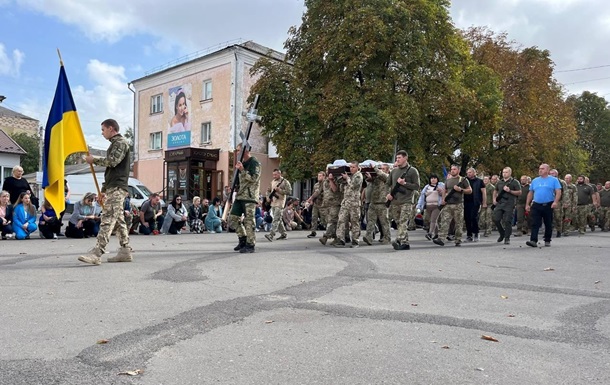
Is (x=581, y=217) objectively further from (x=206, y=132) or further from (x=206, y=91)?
(x=206, y=91)

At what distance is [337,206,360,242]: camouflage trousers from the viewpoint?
11398 millimetres

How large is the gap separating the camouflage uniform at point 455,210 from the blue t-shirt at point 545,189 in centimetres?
161

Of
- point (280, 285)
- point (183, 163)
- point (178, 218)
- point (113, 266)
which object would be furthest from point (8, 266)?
point (183, 163)

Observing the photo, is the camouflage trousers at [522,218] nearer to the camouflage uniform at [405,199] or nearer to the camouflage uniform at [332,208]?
the camouflage uniform at [405,199]

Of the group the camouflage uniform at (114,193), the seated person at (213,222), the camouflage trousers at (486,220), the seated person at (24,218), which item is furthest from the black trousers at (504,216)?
the seated person at (24,218)

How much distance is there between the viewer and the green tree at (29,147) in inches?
2239

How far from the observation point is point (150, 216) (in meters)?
16.0

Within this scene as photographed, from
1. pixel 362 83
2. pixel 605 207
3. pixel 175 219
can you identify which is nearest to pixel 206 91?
pixel 362 83

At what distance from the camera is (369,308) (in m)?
5.17

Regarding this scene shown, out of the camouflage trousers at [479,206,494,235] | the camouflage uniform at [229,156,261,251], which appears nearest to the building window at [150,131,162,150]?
the camouflage trousers at [479,206,494,235]

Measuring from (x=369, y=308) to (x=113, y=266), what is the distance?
4.38 m

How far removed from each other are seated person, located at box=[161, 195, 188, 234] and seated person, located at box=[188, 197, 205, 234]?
0.50 meters

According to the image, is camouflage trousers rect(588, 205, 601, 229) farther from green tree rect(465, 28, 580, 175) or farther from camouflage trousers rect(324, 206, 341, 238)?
camouflage trousers rect(324, 206, 341, 238)

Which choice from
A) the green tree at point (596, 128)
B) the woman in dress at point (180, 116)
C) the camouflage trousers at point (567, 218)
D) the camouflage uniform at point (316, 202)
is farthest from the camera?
the green tree at point (596, 128)
